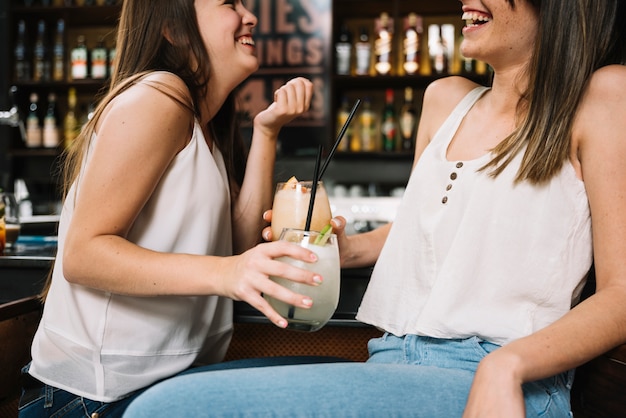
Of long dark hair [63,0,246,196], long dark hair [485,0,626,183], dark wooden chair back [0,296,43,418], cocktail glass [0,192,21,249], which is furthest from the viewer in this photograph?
cocktail glass [0,192,21,249]

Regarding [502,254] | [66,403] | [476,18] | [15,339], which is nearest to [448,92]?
[476,18]

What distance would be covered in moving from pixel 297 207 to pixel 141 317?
14.0 inches

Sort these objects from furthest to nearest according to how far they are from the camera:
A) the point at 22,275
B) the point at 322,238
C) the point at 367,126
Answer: the point at 367,126
the point at 22,275
the point at 322,238

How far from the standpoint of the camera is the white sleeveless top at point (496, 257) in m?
1.20

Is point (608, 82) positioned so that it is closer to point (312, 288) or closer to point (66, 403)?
point (312, 288)

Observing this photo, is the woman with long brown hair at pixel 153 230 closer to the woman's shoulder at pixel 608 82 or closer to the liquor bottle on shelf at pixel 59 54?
the woman's shoulder at pixel 608 82

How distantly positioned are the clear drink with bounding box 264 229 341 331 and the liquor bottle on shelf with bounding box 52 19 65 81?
4244mm

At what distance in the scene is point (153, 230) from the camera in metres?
1.31

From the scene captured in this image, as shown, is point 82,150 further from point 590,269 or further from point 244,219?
point 590,269

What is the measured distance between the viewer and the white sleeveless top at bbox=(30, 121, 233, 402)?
129 centimetres

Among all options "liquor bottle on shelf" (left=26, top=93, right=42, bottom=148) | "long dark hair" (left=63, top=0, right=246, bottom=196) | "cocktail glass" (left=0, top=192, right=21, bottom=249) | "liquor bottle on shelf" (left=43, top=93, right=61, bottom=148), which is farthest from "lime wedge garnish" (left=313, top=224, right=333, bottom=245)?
"liquor bottle on shelf" (left=26, top=93, right=42, bottom=148)

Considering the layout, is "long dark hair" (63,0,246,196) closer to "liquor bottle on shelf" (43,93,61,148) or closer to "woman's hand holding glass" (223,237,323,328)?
"woman's hand holding glass" (223,237,323,328)

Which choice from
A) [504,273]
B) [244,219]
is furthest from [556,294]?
[244,219]

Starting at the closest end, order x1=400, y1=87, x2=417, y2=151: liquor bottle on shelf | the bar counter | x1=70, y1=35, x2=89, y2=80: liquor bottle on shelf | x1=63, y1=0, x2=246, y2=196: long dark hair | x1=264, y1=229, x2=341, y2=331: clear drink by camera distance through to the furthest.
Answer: x1=264, y1=229, x2=341, y2=331: clear drink → x1=63, y1=0, x2=246, y2=196: long dark hair → the bar counter → x1=400, y1=87, x2=417, y2=151: liquor bottle on shelf → x1=70, y1=35, x2=89, y2=80: liquor bottle on shelf
